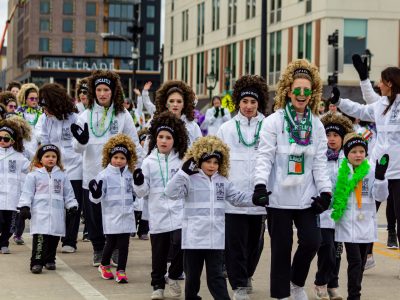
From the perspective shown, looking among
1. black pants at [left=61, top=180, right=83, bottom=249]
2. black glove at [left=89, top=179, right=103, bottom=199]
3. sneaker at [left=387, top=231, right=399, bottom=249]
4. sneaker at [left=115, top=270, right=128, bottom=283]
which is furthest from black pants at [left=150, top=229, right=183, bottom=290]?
sneaker at [left=387, top=231, right=399, bottom=249]

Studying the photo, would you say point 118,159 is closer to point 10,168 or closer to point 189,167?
point 189,167

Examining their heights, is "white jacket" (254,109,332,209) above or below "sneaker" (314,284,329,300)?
above

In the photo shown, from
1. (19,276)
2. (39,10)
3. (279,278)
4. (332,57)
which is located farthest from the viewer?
(39,10)

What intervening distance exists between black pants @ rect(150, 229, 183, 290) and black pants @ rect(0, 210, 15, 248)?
331 cm

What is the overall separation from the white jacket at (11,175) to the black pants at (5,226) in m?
0.07

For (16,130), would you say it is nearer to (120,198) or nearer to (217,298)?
(120,198)

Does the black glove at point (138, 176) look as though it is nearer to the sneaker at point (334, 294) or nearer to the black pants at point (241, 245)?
the black pants at point (241, 245)

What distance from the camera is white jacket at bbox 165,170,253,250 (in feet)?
26.0

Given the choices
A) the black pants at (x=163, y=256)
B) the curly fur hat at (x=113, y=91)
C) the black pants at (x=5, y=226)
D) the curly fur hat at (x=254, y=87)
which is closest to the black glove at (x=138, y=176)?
the black pants at (x=163, y=256)

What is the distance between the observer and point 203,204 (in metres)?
8.02

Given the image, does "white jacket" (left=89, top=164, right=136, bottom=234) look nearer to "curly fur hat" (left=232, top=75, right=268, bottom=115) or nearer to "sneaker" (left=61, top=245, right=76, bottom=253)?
"curly fur hat" (left=232, top=75, right=268, bottom=115)

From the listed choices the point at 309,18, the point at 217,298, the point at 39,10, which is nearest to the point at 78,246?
the point at 217,298

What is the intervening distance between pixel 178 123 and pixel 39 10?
141m

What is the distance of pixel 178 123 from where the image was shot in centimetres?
905
